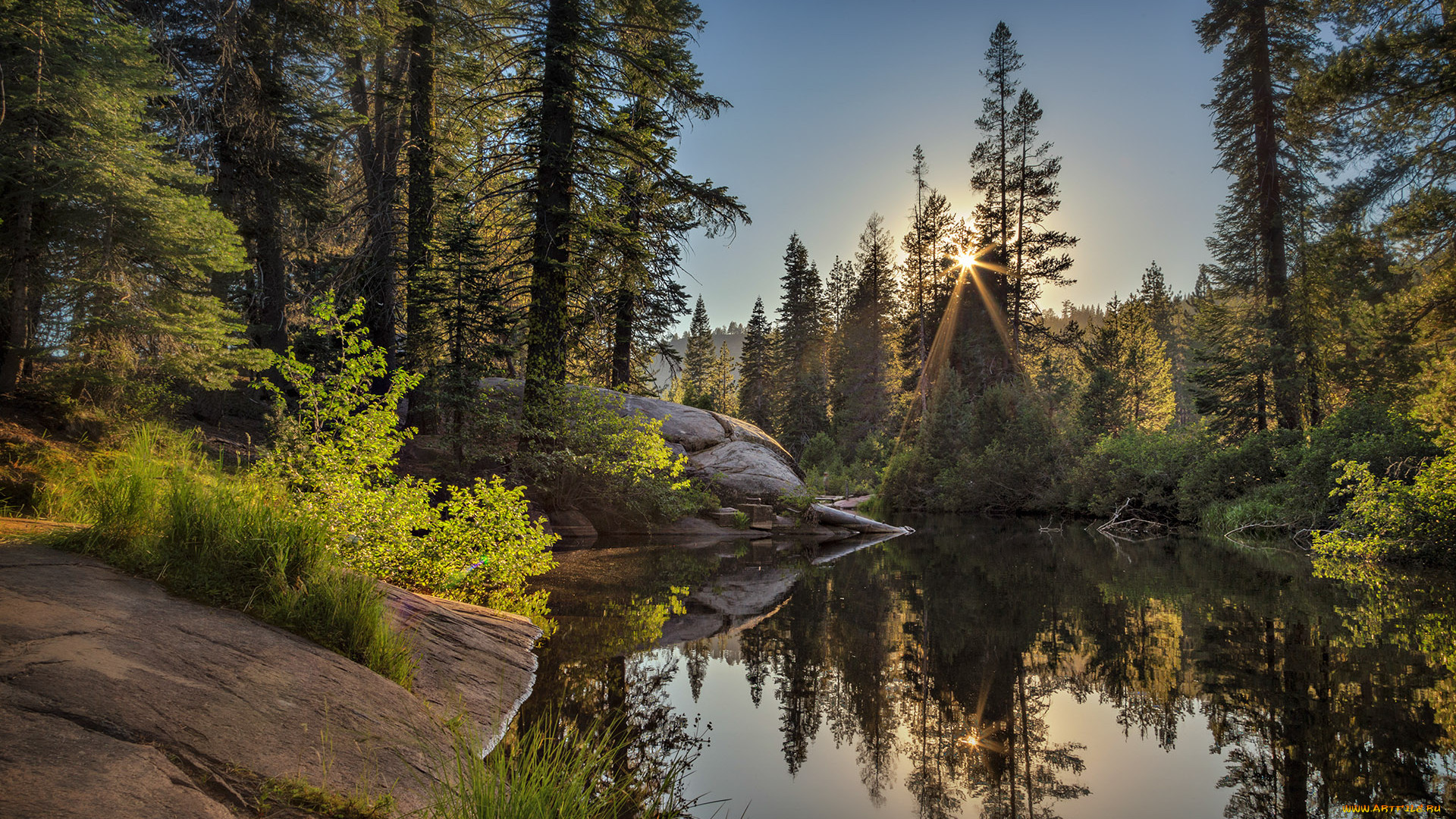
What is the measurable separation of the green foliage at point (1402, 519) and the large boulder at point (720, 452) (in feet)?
35.1

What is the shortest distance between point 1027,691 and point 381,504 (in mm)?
5446

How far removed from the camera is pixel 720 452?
17.3 m

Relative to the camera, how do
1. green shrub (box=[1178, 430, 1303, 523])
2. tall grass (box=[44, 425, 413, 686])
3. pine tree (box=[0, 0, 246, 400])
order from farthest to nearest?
green shrub (box=[1178, 430, 1303, 523])
pine tree (box=[0, 0, 246, 400])
tall grass (box=[44, 425, 413, 686])

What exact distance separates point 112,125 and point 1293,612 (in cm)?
1400

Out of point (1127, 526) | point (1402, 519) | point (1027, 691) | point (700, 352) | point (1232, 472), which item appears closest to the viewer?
point (1027, 691)

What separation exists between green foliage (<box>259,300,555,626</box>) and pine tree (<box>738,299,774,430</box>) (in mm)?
48663

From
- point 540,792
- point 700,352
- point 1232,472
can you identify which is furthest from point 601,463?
point 700,352

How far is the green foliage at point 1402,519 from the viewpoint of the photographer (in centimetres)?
984

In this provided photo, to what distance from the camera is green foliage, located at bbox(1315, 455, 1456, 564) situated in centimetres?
984

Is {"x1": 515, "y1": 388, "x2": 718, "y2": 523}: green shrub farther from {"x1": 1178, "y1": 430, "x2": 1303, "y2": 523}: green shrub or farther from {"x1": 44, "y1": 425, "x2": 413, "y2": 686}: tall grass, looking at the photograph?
{"x1": 1178, "y1": 430, "x2": 1303, "y2": 523}: green shrub

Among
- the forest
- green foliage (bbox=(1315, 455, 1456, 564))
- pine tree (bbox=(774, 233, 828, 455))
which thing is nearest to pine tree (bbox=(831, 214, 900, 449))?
pine tree (bbox=(774, 233, 828, 455))

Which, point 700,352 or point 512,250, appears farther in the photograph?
point 700,352

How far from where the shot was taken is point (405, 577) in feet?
20.2

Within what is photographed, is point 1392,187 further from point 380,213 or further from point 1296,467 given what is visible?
point 380,213
